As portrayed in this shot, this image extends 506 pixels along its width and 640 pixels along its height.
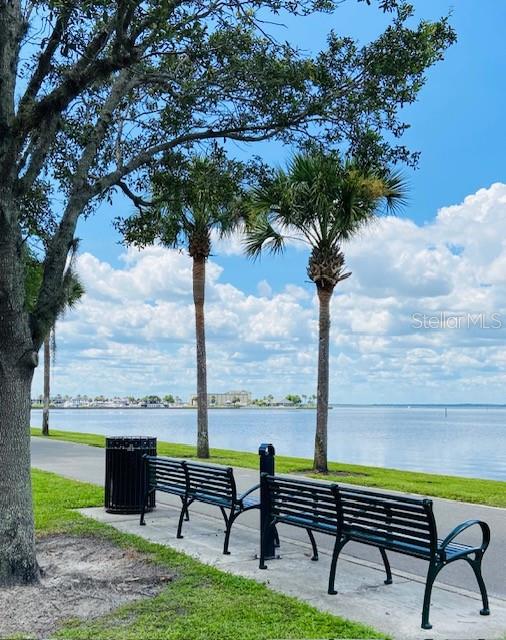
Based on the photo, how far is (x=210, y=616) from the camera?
5309 mm

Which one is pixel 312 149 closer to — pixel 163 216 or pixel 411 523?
pixel 163 216

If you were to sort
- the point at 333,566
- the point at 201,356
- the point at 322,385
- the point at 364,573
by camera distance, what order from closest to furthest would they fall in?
the point at 333,566
the point at 364,573
the point at 322,385
the point at 201,356

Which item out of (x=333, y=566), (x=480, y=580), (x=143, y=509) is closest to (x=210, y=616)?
(x=333, y=566)

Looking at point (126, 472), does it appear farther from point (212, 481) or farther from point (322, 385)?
point (322, 385)

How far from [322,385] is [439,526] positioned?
26.1 ft

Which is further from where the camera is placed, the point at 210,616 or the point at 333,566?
the point at 333,566

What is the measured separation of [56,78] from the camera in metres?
9.14

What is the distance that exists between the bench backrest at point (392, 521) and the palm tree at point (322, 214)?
1062cm

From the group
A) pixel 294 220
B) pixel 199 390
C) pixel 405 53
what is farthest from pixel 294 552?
pixel 199 390

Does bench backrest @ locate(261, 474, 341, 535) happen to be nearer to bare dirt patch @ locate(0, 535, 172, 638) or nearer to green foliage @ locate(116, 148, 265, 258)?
bare dirt patch @ locate(0, 535, 172, 638)

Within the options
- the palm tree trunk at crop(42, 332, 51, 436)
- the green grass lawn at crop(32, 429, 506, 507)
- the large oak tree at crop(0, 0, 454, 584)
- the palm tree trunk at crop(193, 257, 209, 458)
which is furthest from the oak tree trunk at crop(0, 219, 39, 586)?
the palm tree trunk at crop(42, 332, 51, 436)

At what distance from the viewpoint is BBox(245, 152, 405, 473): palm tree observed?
16609 millimetres

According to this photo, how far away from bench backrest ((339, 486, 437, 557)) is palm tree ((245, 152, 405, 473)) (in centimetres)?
1062

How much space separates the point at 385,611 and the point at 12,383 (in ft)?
12.0
